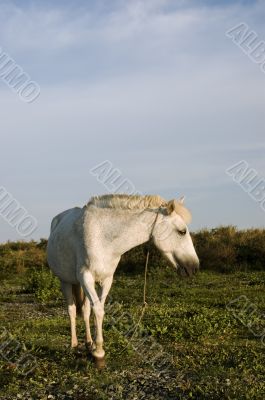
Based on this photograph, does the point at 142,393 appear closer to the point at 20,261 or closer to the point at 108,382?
the point at 108,382

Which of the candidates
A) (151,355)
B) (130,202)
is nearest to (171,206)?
(130,202)

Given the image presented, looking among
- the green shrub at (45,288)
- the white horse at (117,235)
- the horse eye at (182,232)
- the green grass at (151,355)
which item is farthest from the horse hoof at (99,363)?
the green shrub at (45,288)

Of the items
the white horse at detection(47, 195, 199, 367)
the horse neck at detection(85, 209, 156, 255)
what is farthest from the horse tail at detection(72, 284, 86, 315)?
the horse neck at detection(85, 209, 156, 255)

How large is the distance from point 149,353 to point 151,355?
0.44 feet

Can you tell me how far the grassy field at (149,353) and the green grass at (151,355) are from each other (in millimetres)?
13

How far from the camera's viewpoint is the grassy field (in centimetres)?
A: 706

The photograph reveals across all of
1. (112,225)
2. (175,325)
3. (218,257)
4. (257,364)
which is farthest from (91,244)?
(218,257)

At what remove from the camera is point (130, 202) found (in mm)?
8195

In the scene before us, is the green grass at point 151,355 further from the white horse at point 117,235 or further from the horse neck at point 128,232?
the horse neck at point 128,232

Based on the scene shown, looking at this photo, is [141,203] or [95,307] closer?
[95,307]

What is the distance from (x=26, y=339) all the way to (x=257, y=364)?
13.4 ft

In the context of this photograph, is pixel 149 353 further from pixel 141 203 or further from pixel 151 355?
pixel 141 203

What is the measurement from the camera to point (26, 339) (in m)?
9.96

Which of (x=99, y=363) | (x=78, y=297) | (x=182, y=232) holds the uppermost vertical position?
(x=78, y=297)
